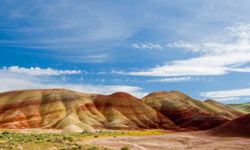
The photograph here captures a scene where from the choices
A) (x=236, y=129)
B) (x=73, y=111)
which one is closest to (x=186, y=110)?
(x=73, y=111)

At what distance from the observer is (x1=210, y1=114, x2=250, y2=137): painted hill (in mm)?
54116

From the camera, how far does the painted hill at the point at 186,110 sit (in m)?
125

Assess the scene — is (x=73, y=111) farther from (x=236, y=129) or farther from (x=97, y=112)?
(x=236, y=129)

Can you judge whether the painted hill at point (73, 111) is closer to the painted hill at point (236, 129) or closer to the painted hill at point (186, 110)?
the painted hill at point (186, 110)

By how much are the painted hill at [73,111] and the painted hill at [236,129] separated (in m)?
53.1

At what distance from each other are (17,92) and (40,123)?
29.9m

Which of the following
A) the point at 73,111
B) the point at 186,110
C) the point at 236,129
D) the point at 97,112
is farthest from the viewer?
the point at 186,110

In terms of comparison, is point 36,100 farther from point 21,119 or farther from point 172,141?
point 172,141

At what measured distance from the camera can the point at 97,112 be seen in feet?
421

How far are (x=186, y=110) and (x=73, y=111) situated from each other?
46.2 meters

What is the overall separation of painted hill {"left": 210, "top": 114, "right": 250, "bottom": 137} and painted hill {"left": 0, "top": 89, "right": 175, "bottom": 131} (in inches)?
2089

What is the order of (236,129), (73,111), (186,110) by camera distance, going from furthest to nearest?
(186,110) → (73,111) → (236,129)

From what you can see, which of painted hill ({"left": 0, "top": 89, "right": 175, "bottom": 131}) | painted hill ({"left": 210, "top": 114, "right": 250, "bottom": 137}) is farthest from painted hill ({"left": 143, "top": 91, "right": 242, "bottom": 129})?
painted hill ({"left": 210, "top": 114, "right": 250, "bottom": 137})

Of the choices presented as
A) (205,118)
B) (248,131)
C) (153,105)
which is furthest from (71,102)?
(248,131)
